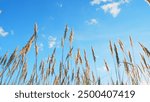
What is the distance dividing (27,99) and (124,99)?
0.95 meters

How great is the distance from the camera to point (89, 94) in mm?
3451

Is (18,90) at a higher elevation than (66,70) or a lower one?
lower

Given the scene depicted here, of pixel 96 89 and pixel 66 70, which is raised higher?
pixel 66 70

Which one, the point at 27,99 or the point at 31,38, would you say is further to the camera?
the point at 31,38

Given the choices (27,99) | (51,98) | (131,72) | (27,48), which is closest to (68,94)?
(51,98)

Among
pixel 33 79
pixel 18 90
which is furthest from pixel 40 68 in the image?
pixel 18 90

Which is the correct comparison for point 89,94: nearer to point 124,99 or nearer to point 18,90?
point 124,99

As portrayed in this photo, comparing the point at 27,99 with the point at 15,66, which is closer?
the point at 27,99

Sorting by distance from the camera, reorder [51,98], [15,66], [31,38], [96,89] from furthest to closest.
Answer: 1. [15,66]
2. [31,38]
3. [96,89]
4. [51,98]

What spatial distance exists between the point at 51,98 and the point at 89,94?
37 cm

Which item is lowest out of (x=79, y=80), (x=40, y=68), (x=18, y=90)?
(x=18, y=90)

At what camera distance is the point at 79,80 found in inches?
178

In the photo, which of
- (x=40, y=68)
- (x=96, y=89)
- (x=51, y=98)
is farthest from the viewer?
(x=40, y=68)

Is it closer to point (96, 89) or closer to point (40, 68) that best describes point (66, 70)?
point (40, 68)
